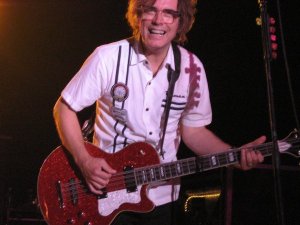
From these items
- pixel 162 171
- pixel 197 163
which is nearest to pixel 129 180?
pixel 162 171

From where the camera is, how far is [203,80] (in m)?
3.57

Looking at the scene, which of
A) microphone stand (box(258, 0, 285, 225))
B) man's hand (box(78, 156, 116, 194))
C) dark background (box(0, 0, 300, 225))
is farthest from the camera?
dark background (box(0, 0, 300, 225))

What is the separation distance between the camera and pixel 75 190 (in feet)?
10.6

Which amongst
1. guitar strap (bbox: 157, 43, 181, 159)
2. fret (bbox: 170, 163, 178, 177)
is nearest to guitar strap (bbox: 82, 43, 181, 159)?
guitar strap (bbox: 157, 43, 181, 159)

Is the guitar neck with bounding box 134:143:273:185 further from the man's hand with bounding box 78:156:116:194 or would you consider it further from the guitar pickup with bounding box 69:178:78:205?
the guitar pickup with bounding box 69:178:78:205

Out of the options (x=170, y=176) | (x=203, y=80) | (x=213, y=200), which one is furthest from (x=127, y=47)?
(x=213, y=200)

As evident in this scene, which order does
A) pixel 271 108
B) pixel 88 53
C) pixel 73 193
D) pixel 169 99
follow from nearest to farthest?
pixel 271 108 → pixel 73 193 → pixel 169 99 → pixel 88 53

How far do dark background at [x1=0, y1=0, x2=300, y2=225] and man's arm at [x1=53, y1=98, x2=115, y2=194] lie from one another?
147cm

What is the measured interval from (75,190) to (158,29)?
1.25 metres

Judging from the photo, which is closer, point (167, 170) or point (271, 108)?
point (271, 108)

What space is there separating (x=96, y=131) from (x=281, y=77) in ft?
8.45

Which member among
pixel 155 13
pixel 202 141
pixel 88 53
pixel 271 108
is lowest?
pixel 202 141

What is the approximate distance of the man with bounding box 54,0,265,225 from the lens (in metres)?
3.19

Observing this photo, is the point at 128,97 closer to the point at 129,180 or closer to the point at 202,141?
the point at 129,180
